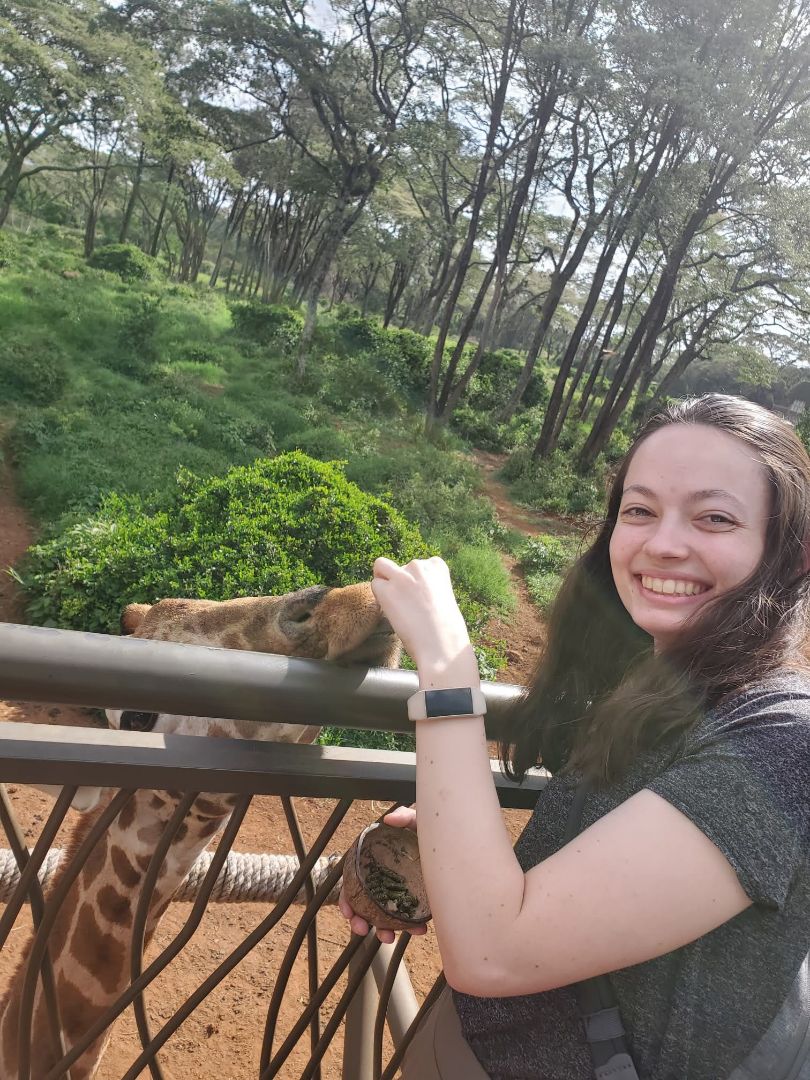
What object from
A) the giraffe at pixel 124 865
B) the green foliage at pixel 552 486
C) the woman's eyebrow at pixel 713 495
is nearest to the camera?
the woman's eyebrow at pixel 713 495

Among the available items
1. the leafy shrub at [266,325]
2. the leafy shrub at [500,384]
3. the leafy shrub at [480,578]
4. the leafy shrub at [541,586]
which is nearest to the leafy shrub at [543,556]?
the leafy shrub at [541,586]

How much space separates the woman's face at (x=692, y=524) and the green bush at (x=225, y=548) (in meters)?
3.49

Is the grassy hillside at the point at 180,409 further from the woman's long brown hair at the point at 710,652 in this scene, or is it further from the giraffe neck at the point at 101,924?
the woman's long brown hair at the point at 710,652

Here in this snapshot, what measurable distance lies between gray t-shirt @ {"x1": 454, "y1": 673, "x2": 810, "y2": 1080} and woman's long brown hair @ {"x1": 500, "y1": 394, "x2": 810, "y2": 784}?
0.03 m

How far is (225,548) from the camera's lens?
15.2 ft

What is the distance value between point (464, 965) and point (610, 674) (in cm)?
62

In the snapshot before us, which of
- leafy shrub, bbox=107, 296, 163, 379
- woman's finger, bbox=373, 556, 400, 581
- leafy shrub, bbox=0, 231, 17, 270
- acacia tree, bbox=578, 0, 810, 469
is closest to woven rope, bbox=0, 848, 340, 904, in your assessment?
woman's finger, bbox=373, 556, 400, 581

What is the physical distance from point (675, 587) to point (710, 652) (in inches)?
4.5

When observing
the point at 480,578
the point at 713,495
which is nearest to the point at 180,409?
the point at 480,578

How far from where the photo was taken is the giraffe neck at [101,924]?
139cm

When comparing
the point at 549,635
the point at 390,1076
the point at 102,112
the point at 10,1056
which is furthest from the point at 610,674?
the point at 102,112

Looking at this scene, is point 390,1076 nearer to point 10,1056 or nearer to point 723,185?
point 10,1056

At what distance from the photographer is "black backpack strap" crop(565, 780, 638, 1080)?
841 millimetres

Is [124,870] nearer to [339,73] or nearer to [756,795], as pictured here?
[756,795]
